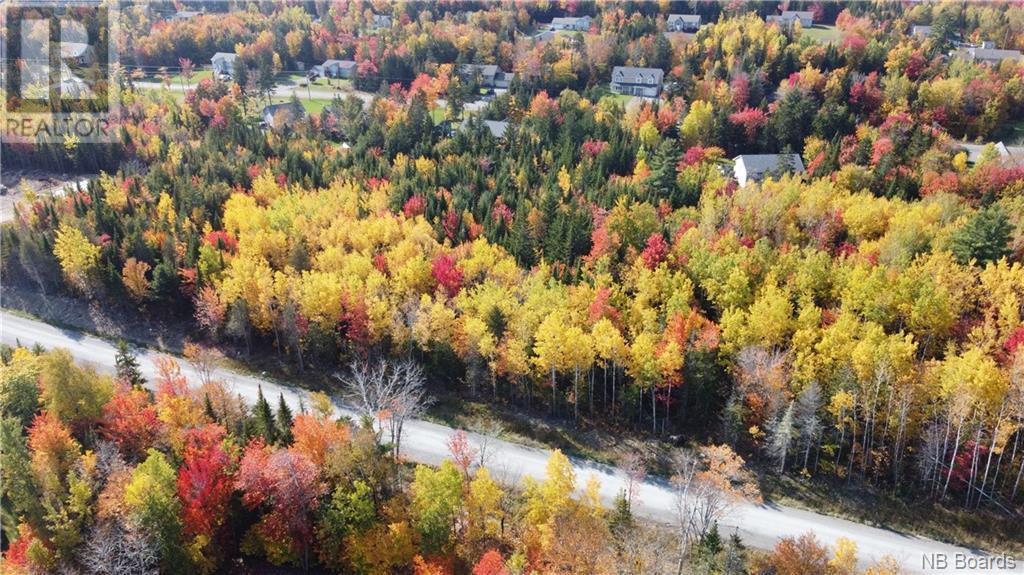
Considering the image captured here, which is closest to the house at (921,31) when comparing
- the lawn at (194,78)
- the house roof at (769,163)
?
the house roof at (769,163)

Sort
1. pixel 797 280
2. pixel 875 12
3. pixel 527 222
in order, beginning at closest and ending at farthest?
1. pixel 797 280
2. pixel 527 222
3. pixel 875 12

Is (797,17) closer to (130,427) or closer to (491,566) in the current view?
(491,566)

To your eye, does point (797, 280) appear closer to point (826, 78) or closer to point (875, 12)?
point (826, 78)

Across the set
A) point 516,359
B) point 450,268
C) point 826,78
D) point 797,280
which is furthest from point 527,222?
point 826,78

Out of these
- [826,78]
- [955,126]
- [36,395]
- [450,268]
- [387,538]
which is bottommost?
[387,538]

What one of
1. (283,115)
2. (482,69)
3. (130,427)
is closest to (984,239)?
(130,427)

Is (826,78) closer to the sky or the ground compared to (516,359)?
closer to the sky

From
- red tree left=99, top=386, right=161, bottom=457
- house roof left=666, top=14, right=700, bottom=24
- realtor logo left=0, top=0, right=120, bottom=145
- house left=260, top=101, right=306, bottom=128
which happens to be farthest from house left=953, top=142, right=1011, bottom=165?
realtor logo left=0, top=0, right=120, bottom=145

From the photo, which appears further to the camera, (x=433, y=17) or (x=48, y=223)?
(x=433, y=17)

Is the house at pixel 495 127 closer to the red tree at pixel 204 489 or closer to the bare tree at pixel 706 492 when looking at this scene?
the bare tree at pixel 706 492
